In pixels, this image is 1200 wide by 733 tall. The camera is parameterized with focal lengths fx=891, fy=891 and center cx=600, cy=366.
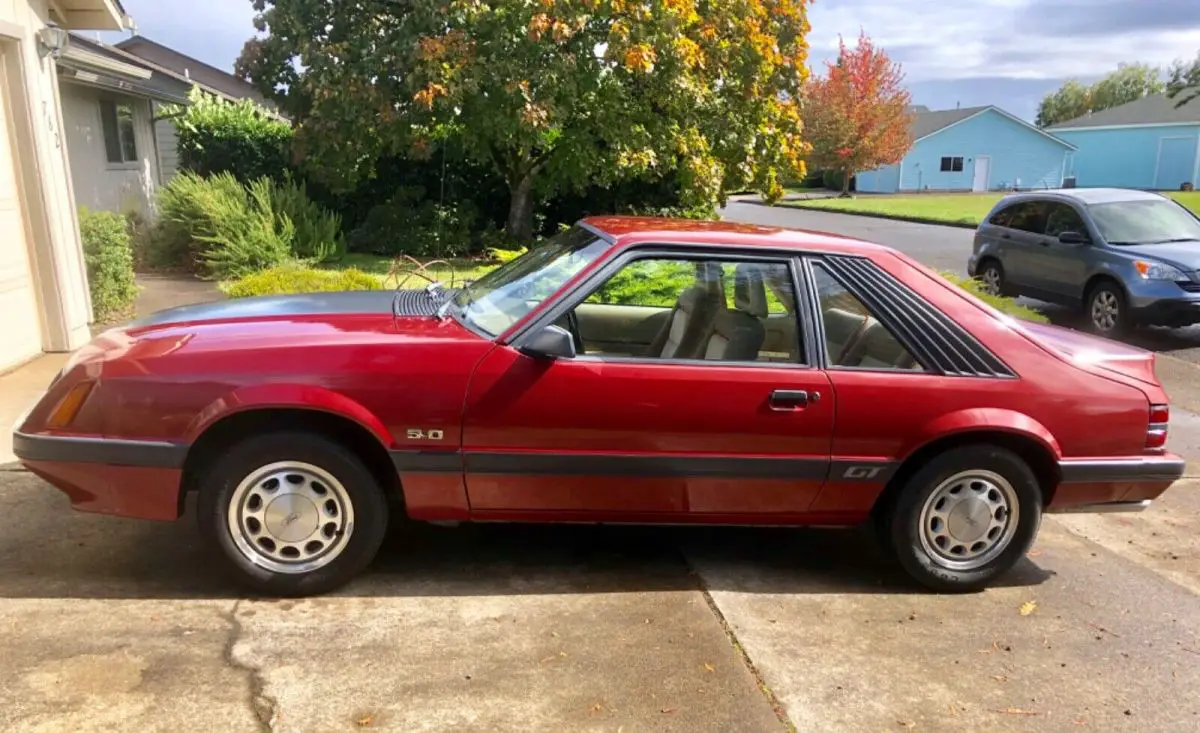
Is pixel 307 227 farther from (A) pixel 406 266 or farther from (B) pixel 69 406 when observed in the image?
(B) pixel 69 406

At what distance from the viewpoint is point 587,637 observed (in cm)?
349

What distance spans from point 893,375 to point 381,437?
7.10 feet

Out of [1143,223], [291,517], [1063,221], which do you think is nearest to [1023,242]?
[1063,221]

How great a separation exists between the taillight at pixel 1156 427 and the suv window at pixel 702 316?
1640mm

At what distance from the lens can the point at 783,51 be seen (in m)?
15.8

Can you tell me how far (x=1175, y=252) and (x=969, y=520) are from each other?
26.3 feet

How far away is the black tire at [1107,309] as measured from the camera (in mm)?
10078

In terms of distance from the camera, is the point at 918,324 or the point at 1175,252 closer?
the point at 918,324

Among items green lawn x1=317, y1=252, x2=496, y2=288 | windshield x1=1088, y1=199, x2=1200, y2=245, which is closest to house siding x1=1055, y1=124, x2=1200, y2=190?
windshield x1=1088, y1=199, x2=1200, y2=245

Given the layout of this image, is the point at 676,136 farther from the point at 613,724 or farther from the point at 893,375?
the point at 613,724

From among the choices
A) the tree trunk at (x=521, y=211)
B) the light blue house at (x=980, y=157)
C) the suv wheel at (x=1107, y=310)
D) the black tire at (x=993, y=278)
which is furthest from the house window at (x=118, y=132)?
the light blue house at (x=980, y=157)

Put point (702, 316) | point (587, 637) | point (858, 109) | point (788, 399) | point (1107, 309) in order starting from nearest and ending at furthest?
point (587, 637) → point (788, 399) → point (702, 316) → point (1107, 309) → point (858, 109)

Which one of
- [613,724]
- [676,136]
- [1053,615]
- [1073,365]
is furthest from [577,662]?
→ [676,136]

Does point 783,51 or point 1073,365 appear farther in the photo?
point 783,51
